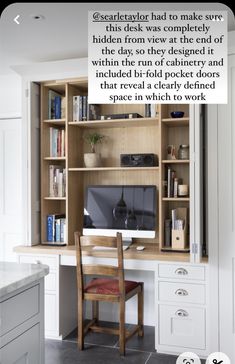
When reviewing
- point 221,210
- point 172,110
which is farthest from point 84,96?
point 221,210

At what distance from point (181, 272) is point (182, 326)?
375mm

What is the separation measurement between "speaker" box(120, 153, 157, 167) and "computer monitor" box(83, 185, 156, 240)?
Result: 0.19 meters

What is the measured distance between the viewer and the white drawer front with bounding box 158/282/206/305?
253cm

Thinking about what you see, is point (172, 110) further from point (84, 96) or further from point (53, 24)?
point (53, 24)

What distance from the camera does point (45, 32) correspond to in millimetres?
2494

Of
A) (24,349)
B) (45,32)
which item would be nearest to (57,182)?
(45,32)

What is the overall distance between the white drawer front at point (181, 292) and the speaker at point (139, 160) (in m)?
0.92

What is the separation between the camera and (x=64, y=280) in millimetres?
2951

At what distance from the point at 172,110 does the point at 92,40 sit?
186cm

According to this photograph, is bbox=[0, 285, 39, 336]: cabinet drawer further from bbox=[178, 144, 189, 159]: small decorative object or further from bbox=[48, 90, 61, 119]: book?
bbox=[48, 90, 61, 119]: book

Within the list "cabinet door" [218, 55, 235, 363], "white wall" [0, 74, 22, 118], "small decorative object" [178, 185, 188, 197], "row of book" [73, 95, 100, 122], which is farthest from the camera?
"white wall" [0, 74, 22, 118]

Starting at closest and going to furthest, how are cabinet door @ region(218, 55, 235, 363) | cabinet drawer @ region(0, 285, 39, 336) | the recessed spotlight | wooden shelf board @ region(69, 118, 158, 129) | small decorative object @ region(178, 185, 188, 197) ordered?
cabinet drawer @ region(0, 285, 39, 336) < the recessed spotlight < cabinet door @ region(218, 55, 235, 363) < small decorative object @ region(178, 185, 188, 197) < wooden shelf board @ region(69, 118, 158, 129)

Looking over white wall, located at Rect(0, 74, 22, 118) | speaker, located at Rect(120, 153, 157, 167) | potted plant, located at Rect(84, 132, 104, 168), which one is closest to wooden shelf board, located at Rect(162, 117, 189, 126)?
speaker, located at Rect(120, 153, 157, 167)

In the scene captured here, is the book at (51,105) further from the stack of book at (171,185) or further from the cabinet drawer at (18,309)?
the cabinet drawer at (18,309)
